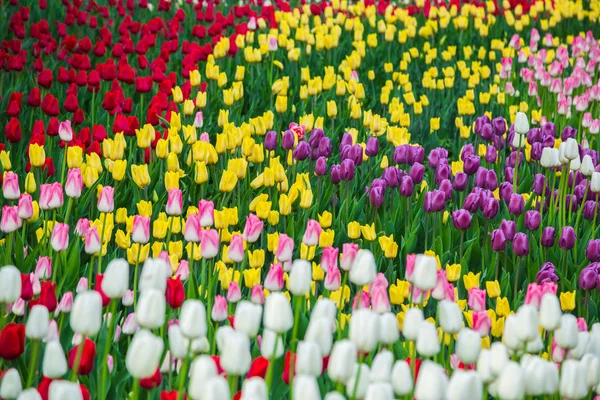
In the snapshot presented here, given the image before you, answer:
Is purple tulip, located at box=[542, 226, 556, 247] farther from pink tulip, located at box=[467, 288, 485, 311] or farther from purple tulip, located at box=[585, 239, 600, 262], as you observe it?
pink tulip, located at box=[467, 288, 485, 311]

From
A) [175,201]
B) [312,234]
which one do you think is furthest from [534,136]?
[175,201]

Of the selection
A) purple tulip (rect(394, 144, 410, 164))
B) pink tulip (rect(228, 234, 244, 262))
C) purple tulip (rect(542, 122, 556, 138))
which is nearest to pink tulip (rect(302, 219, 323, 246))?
pink tulip (rect(228, 234, 244, 262))

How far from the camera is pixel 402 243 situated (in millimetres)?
3400

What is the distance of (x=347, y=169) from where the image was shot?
3693mm

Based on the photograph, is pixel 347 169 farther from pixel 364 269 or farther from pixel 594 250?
pixel 364 269

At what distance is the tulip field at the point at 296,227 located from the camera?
176cm

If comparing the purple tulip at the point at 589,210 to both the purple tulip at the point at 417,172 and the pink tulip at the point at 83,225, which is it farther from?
the pink tulip at the point at 83,225

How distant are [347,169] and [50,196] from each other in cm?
132

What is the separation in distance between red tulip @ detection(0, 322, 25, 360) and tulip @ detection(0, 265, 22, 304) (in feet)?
0.35

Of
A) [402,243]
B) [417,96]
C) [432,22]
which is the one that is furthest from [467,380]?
[432,22]

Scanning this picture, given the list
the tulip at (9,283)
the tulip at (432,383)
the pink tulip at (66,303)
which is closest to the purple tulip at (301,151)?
the pink tulip at (66,303)

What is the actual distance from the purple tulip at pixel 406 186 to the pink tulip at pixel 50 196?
4.65 ft

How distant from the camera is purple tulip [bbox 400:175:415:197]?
3568 mm

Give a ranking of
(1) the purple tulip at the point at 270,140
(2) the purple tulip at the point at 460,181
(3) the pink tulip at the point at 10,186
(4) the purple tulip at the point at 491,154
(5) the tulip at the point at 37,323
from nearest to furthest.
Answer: (5) the tulip at the point at 37,323
(3) the pink tulip at the point at 10,186
(2) the purple tulip at the point at 460,181
(1) the purple tulip at the point at 270,140
(4) the purple tulip at the point at 491,154
